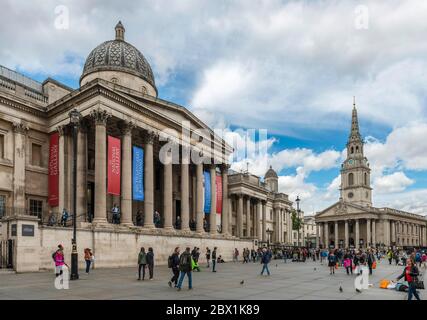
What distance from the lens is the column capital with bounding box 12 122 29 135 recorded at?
1186 inches

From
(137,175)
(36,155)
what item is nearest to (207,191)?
(137,175)

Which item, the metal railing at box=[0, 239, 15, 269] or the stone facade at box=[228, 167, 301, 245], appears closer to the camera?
the metal railing at box=[0, 239, 15, 269]

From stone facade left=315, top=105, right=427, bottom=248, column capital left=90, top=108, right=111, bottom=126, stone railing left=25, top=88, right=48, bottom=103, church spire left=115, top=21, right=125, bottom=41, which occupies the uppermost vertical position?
church spire left=115, top=21, right=125, bottom=41

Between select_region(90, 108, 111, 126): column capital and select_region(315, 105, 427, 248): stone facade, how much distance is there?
94829 millimetres

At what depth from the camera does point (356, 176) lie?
12706cm

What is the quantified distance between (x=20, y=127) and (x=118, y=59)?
1349 cm

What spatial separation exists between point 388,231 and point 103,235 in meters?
104

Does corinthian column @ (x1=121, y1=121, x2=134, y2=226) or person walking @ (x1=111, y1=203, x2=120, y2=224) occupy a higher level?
corinthian column @ (x1=121, y1=121, x2=134, y2=226)

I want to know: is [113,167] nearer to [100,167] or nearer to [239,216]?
[100,167]

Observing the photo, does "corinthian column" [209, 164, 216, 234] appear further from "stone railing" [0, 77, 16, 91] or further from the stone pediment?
the stone pediment

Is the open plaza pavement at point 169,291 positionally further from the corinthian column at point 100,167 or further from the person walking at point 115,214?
the person walking at point 115,214

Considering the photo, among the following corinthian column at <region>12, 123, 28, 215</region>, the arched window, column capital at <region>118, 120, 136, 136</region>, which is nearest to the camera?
corinthian column at <region>12, 123, 28, 215</region>

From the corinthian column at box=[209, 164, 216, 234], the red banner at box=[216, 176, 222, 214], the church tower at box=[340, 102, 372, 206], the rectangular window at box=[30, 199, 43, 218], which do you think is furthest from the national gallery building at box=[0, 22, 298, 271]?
the church tower at box=[340, 102, 372, 206]

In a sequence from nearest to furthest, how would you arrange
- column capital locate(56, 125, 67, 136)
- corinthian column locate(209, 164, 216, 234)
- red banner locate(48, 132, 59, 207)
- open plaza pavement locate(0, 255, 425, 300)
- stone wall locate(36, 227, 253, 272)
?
open plaza pavement locate(0, 255, 425, 300), stone wall locate(36, 227, 253, 272), red banner locate(48, 132, 59, 207), column capital locate(56, 125, 67, 136), corinthian column locate(209, 164, 216, 234)
